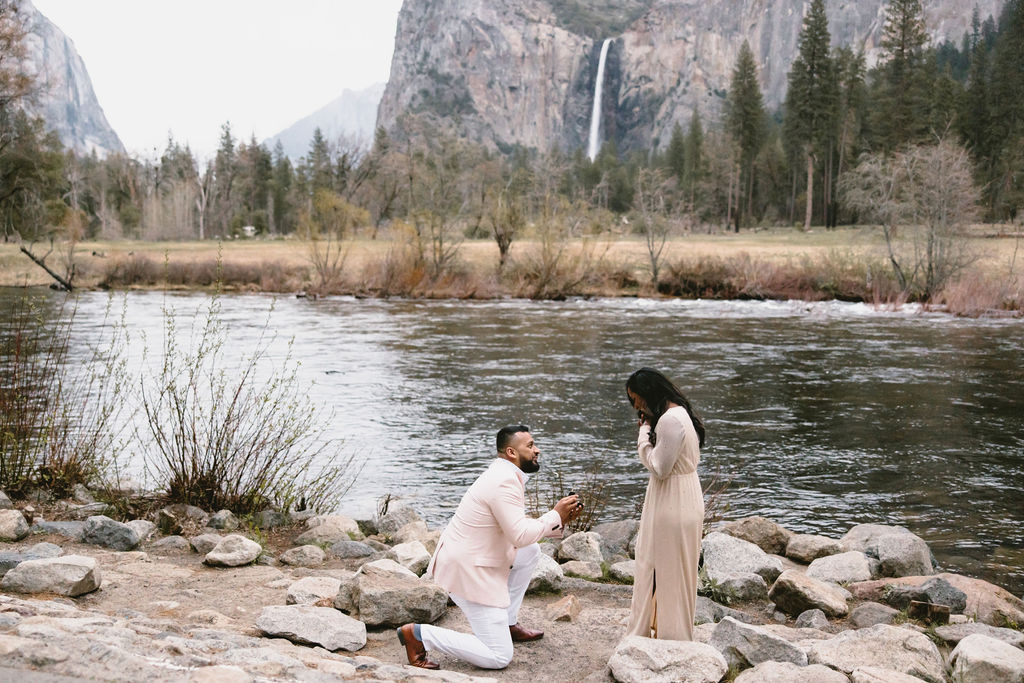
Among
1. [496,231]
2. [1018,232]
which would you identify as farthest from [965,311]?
[496,231]

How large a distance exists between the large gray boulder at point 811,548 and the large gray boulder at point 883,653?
3.86m

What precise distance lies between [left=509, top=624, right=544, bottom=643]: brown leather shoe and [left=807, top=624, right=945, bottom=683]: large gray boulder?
6.08 ft

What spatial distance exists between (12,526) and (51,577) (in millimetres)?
2097

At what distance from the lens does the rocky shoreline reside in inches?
195

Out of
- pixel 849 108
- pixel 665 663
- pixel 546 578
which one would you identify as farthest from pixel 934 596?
pixel 849 108

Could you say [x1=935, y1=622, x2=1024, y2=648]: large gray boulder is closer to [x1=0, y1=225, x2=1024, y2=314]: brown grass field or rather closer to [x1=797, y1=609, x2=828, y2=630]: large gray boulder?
[x1=797, y1=609, x2=828, y2=630]: large gray boulder

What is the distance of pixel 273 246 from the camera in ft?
255

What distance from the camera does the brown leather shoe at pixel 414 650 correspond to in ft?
18.4

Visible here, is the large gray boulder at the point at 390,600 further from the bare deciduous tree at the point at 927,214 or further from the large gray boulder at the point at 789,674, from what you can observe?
the bare deciduous tree at the point at 927,214

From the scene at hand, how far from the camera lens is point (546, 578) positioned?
785 cm

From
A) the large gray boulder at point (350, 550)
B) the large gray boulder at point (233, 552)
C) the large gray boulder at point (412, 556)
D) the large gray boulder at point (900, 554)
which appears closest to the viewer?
the large gray boulder at point (233, 552)

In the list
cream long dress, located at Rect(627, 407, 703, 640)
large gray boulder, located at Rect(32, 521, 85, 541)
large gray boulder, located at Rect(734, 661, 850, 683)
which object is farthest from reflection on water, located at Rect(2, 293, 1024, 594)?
cream long dress, located at Rect(627, 407, 703, 640)

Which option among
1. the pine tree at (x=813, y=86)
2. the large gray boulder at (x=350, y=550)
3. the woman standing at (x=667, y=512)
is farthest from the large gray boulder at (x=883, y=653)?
the pine tree at (x=813, y=86)

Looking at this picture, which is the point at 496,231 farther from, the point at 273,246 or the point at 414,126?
the point at 414,126
